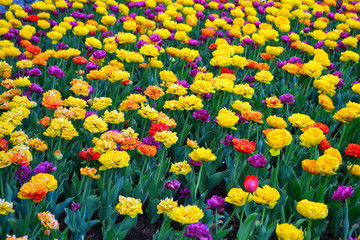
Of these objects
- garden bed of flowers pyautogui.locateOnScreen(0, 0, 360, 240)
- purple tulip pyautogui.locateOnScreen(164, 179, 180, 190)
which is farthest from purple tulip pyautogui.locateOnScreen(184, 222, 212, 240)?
purple tulip pyautogui.locateOnScreen(164, 179, 180, 190)

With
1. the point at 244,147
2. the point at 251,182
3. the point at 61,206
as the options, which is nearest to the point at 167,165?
the point at 244,147

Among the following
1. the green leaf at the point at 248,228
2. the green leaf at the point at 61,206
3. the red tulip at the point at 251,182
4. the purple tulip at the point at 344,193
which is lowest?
the green leaf at the point at 61,206

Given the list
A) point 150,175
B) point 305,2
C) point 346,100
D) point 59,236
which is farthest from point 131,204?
point 305,2

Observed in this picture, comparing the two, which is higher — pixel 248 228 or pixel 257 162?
pixel 257 162

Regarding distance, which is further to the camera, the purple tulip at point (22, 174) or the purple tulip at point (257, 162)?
the purple tulip at point (257, 162)

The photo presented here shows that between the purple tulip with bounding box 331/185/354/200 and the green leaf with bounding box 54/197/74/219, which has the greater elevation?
the purple tulip with bounding box 331/185/354/200

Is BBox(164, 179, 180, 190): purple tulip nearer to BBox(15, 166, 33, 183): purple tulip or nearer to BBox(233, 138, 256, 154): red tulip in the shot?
BBox(233, 138, 256, 154): red tulip

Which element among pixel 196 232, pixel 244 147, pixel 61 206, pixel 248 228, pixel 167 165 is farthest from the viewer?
pixel 167 165

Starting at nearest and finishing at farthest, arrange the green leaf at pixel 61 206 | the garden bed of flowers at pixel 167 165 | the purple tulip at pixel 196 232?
the purple tulip at pixel 196 232 < the garden bed of flowers at pixel 167 165 < the green leaf at pixel 61 206

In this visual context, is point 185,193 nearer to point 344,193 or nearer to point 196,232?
point 196,232

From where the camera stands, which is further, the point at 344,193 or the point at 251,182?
the point at 344,193

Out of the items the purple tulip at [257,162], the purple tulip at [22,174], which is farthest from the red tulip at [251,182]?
the purple tulip at [22,174]

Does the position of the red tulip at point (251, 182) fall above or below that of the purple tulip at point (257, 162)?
above

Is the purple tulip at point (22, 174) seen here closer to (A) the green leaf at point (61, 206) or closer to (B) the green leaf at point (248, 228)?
(A) the green leaf at point (61, 206)
